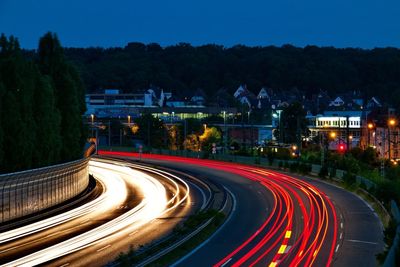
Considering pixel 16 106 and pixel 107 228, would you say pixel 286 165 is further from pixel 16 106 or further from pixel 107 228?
pixel 107 228

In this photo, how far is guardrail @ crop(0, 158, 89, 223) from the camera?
3328 cm

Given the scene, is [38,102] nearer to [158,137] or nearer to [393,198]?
[393,198]

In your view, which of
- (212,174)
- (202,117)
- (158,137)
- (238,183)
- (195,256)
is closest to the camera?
(195,256)

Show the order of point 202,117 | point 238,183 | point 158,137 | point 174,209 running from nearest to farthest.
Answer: point 174,209 → point 238,183 → point 158,137 → point 202,117

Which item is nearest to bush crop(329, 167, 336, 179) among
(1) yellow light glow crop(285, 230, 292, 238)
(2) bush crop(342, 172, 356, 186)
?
(2) bush crop(342, 172, 356, 186)

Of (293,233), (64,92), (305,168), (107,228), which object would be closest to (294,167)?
(305,168)

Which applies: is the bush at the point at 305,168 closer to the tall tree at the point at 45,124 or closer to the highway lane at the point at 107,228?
the highway lane at the point at 107,228

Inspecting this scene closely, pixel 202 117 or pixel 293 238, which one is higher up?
pixel 202 117

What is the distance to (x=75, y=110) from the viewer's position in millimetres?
49969

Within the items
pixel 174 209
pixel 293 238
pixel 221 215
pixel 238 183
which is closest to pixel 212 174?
pixel 238 183

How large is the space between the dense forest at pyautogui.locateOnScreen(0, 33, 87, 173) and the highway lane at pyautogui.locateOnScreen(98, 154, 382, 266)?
42.7 ft

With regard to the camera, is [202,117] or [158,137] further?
[202,117]

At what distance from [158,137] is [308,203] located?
6521 cm

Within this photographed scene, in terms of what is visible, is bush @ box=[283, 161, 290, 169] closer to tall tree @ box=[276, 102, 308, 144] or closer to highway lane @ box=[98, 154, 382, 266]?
highway lane @ box=[98, 154, 382, 266]
